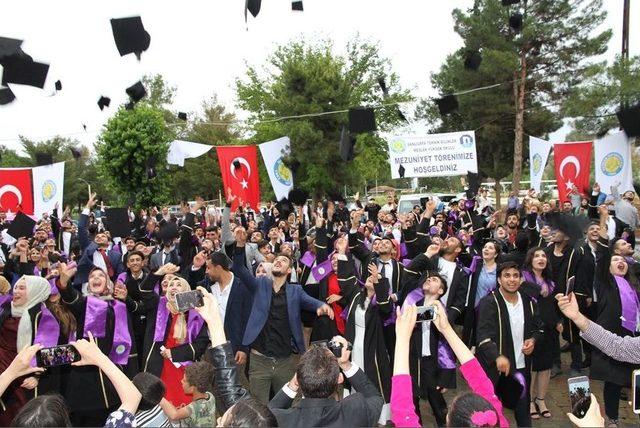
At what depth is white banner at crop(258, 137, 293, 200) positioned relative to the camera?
12789mm

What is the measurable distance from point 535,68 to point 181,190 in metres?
33.6

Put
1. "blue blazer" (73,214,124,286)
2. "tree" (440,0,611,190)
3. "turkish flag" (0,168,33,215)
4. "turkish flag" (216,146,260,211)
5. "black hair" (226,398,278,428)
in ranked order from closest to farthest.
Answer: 1. "black hair" (226,398,278,428)
2. "blue blazer" (73,214,124,286)
3. "turkish flag" (0,168,33,215)
4. "turkish flag" (216,146,260,211)
5. "tree" (440,0,611,190)

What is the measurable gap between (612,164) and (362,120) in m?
5.21

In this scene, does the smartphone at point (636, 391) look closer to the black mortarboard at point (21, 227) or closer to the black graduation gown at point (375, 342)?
the black graduation gown at point (375, 342)

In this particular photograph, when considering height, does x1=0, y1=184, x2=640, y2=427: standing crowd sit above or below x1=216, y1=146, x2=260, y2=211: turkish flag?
below

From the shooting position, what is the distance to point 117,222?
8633mm

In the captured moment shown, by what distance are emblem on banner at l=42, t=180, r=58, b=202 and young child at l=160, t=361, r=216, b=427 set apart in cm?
1007

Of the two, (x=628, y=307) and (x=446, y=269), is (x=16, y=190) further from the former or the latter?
(x=628, y=307)

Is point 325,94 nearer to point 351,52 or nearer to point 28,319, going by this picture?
point 351,52

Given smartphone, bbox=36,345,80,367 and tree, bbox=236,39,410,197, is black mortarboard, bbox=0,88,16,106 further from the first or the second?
tree, bbox=236,39,410,197

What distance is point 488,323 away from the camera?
178 inches

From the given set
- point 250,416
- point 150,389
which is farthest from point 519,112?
point 250,416

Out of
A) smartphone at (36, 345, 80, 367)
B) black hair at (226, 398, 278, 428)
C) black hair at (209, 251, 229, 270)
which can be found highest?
black hair at (209, 251, 229, 270)

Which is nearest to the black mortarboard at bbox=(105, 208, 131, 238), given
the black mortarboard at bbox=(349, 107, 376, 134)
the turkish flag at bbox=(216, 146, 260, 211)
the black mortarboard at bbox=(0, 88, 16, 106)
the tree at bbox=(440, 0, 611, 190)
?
the black mortarboard at bbox=(0, 88, 16, 106)
